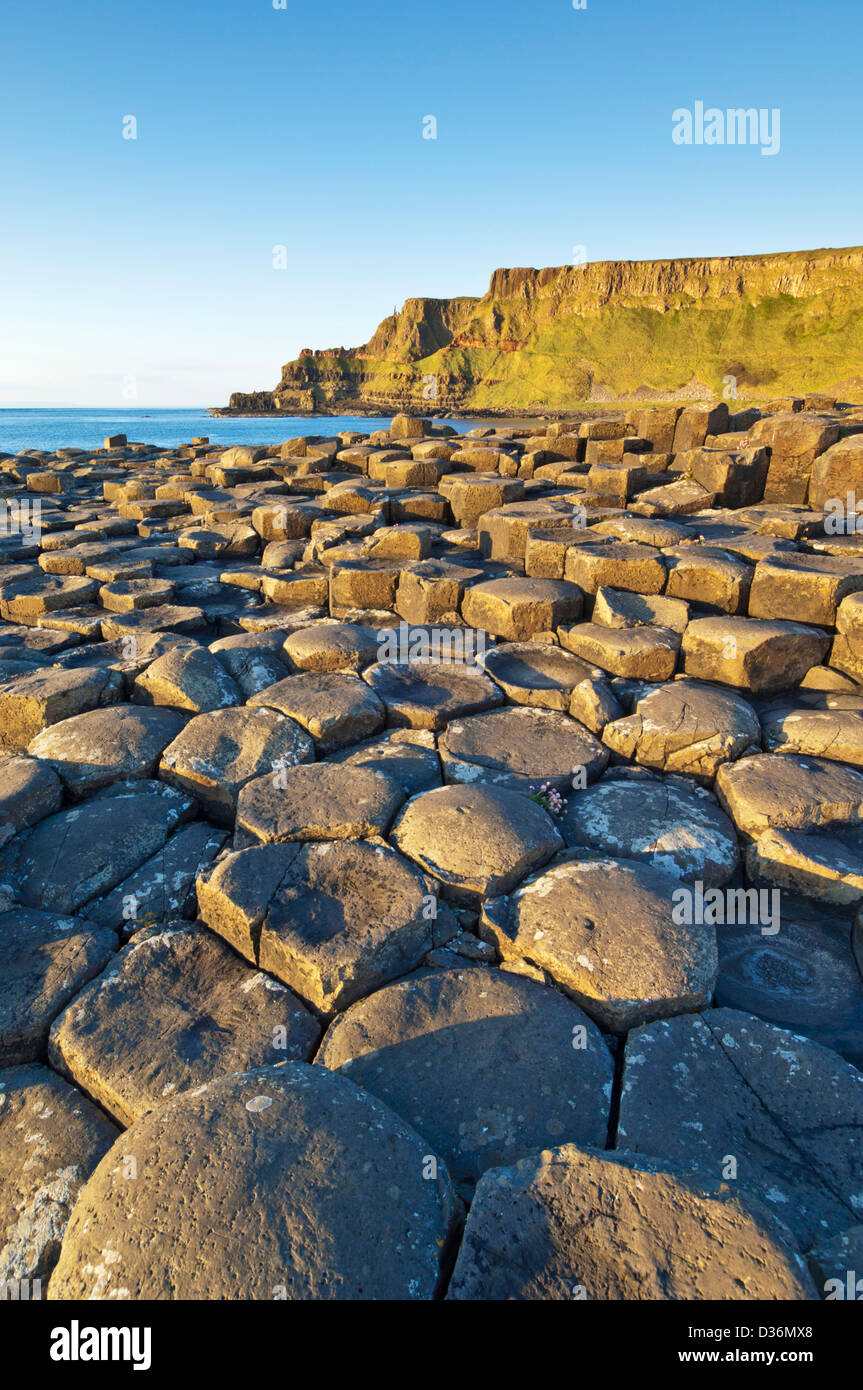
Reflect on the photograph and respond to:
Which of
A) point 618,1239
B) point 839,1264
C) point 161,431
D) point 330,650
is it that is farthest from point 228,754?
point 161,431


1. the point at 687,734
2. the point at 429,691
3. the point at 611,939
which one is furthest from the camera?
the point at 429,691

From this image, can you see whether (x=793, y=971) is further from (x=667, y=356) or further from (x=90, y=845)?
(x=667, y=356)

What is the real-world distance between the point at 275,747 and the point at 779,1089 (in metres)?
2.91

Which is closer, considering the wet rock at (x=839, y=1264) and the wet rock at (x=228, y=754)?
the wet rock at (x=839, y=1264)

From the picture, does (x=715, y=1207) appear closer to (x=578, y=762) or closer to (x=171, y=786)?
(x=578, y=762)

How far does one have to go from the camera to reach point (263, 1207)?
5.64ft

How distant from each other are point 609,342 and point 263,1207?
120m

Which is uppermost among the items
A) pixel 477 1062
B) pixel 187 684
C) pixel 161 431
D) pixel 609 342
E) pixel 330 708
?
pixel 609 342

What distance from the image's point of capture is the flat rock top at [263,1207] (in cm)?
161

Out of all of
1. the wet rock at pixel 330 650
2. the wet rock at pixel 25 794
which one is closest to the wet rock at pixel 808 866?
the wet rock at pixel 330 650

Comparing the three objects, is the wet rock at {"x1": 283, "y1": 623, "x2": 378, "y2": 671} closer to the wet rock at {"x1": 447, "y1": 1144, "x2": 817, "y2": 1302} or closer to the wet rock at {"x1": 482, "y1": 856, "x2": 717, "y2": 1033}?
the wet rock at {"x1": 482, "y1": 856, "x2": 717, "y2": 1033}

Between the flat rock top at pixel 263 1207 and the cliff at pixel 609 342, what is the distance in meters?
65.6

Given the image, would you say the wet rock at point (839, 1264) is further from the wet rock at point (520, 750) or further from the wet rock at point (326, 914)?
the wet rock at point (520, 750)

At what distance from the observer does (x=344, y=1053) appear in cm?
243
